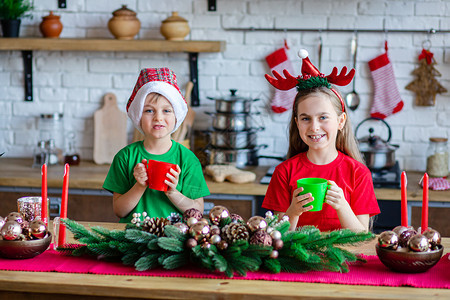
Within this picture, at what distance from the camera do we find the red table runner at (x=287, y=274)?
59.6 inches

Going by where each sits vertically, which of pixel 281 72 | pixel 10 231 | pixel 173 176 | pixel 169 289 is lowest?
pixel 169 289

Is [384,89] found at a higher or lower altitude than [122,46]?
lower

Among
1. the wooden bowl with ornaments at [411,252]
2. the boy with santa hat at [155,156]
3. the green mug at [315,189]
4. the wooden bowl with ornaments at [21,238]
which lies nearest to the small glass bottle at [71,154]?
the boy with santa hat at [155,156]

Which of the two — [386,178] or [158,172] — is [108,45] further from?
[158,172]

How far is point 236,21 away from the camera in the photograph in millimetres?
3670

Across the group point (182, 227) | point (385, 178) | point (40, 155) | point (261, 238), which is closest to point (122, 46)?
point (40, 155)

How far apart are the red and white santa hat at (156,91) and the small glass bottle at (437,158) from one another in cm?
169

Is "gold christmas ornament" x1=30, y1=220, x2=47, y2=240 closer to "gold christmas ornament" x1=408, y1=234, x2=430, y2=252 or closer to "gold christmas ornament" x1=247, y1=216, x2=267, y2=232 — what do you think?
"gold christmas ornament" x1=247, y1=216, x2=267, y2=232

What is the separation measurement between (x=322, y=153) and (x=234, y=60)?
1.56 metres

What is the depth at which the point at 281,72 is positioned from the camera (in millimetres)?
3609

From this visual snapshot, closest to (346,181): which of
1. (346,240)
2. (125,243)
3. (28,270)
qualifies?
(346,240)

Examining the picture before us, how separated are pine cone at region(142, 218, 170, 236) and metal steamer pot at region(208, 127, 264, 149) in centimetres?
182

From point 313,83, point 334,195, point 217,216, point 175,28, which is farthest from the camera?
point 175,28

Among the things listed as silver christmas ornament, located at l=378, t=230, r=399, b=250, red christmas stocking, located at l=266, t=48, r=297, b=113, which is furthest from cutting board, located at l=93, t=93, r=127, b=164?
silver christmas ornament, located at l=378, t=230, r=399, b=250
